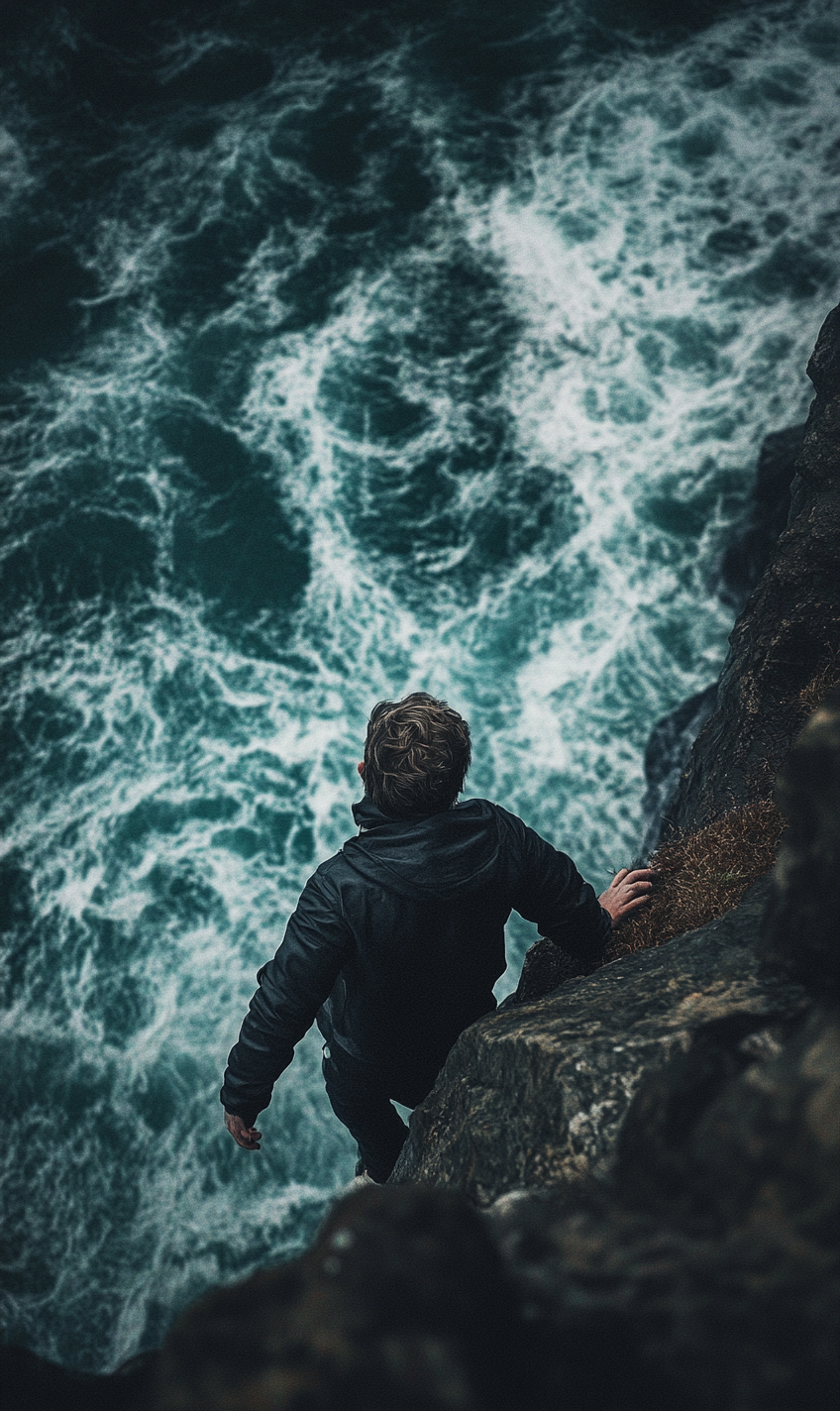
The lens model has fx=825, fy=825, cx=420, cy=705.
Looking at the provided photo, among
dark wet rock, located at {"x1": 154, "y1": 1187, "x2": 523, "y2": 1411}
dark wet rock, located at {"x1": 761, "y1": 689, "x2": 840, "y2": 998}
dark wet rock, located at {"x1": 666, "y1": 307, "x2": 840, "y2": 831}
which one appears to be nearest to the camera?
dark wet rock, located at {"x1": 154, "y1": 1187, "x2": 523, "y2": 1411}

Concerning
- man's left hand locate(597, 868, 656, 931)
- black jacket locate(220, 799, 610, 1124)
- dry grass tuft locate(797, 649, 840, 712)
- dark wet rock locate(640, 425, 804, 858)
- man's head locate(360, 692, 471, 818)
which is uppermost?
man's head locate(360, 692, 471, 818)

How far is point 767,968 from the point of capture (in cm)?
285

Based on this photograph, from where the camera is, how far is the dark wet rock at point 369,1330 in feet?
5.54

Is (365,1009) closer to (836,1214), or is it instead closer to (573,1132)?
(573,1132)

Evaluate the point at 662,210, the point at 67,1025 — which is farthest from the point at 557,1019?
the point at 662,210

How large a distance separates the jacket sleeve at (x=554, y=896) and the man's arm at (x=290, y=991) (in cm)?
90

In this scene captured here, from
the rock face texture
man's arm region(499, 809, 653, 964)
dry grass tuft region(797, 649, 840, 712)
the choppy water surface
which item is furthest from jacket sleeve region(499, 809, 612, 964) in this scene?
the choppy water surface

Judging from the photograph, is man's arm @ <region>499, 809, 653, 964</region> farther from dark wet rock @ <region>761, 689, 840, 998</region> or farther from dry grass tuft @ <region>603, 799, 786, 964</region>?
dark wet rock @ <region>761, 689, 840, 998</region>

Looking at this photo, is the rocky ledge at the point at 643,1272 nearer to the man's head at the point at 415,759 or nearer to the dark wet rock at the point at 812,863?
the dark wet rock at the point at 812,863

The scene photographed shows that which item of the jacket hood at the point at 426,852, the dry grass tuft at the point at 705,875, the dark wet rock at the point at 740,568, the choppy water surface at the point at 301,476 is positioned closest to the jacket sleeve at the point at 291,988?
the jacket hood at the point at 426,852

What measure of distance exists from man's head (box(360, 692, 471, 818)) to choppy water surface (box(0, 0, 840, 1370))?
351 inches

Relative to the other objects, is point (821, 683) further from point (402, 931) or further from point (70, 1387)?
point (70, 1387)

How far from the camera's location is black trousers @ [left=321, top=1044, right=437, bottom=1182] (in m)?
4.73

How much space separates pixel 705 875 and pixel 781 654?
2.28 metres
